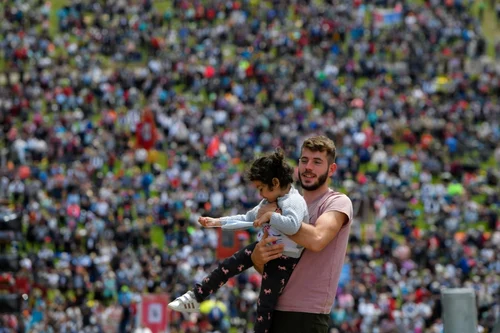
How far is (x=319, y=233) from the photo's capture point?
568 centimetres

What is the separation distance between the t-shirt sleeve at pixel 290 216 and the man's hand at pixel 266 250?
16cm

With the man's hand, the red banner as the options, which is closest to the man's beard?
the man's hand

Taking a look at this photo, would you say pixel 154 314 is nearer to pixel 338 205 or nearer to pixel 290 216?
pixel 338 205

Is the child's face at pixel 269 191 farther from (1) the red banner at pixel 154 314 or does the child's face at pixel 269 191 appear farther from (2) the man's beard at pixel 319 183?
(1) the red banner at pixel 154 314

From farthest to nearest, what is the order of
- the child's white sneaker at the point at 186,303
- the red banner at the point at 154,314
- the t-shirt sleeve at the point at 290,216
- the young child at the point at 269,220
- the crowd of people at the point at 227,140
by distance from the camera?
the crowd of people at the point at 227,140 < the red banner at the point at 154,314 < the child's white sneaker at the point at 186,303 < the young child at the point at 269,220 < the t-shirt sleeve at the point at 290,216

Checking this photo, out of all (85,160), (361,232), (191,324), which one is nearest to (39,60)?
(85,160)

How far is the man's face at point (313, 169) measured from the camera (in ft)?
19.2

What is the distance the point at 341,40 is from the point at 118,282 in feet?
61.2

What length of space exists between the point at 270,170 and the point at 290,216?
31 cm

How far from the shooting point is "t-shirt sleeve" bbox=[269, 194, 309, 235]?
220 inches

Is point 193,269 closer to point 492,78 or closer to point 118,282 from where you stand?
point 118,282

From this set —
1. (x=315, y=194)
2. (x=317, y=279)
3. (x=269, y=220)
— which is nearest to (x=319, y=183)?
(x=315, y=194)

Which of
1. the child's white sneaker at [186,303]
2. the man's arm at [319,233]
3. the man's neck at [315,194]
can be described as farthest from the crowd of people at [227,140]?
the man's arm at [319,233]

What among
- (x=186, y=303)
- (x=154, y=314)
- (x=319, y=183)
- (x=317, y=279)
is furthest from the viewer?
(x=154, y=314)
